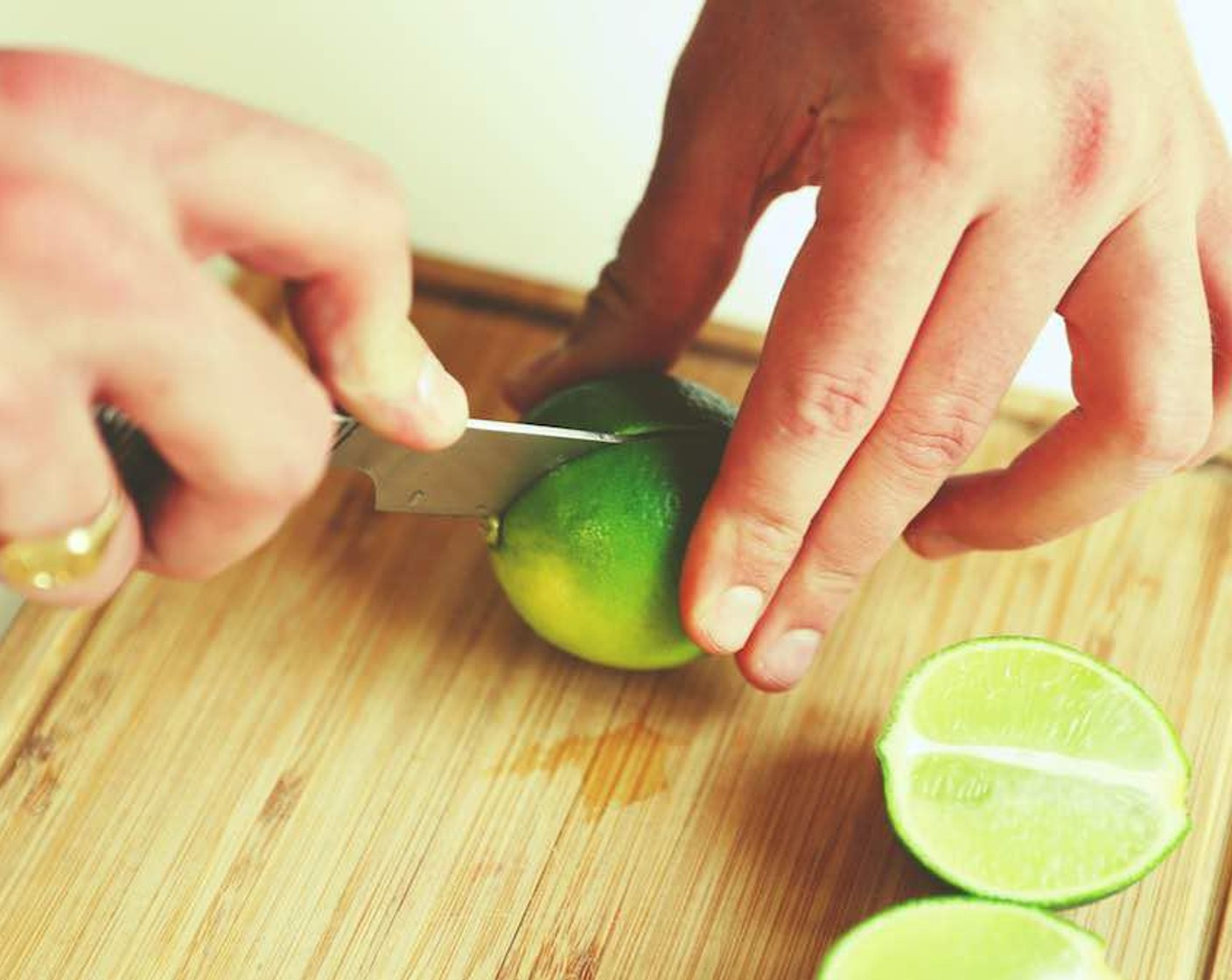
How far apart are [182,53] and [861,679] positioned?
154cm

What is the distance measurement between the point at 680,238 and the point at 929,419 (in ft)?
1.23

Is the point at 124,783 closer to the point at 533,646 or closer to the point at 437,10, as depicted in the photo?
the point at 533,646

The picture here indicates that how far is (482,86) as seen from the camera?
91.5 inches

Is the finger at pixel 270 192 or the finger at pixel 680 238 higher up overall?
the finger at pixel 270 192

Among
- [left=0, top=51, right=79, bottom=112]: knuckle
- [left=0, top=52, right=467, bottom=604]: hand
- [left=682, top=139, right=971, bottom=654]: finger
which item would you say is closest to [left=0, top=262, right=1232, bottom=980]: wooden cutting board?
[left=682, top=139, right=971, bottom=654]: finger

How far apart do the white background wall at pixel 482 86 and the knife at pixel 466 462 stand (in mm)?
698

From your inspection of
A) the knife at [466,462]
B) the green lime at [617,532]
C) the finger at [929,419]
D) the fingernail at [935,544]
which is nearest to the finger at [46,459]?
the knife at [466,462]

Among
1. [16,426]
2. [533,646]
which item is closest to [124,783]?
[533,646]

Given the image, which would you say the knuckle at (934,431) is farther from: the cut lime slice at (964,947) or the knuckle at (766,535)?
the cut lime slice at (964,947)

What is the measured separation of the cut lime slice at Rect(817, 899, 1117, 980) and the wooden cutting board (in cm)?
14

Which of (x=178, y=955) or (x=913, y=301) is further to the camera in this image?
(x=178, y=955)

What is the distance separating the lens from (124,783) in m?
1.51

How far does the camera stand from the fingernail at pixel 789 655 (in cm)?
150

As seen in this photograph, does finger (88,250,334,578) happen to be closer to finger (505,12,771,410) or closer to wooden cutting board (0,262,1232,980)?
wooden cutting board (0,262,1232,980)
